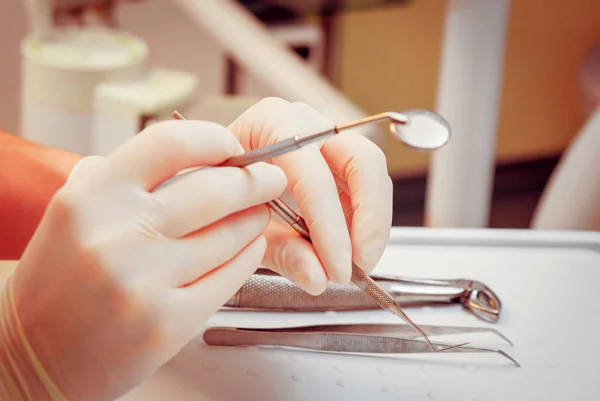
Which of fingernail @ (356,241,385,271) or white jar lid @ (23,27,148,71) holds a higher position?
white jar lid @ (23,27,148,71)

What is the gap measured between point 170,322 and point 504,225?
2.17 meters

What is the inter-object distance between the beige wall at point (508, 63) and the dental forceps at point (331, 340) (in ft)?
6.46

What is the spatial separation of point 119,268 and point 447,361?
30 cm

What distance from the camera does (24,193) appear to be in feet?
2.33

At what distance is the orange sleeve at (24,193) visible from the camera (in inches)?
28.0

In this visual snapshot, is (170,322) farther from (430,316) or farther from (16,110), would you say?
(16,110)

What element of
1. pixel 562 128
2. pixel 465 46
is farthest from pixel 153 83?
pixel 562 128

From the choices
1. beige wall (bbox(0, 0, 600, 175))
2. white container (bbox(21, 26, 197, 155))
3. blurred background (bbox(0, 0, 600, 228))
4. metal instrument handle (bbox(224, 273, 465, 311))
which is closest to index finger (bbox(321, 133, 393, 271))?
metal instrument handle (bbox(224, 273, 465, 311))

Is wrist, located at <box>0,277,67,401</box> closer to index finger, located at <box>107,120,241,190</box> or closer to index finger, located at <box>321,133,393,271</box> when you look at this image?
index finger, located at <box>107,120,241,190</box>

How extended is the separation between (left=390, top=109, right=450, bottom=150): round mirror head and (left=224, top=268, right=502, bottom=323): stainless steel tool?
0.21m

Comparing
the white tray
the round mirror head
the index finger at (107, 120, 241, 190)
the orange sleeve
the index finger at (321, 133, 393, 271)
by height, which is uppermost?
the round mirror head

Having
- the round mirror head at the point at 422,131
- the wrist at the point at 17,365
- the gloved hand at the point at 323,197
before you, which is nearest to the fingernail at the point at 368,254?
the gloved hand at the point at 323,197

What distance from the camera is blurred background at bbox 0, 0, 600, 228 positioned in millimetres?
2293

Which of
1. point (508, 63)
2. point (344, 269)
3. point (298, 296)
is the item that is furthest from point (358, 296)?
point (508, 63)
